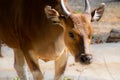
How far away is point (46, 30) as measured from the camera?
5.16 m

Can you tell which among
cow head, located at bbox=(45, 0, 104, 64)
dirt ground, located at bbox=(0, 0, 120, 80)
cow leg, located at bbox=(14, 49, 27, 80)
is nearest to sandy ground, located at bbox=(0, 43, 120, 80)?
dirt ground, located at bbox=(0, 0, 120, 80)

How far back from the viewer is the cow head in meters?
4.58

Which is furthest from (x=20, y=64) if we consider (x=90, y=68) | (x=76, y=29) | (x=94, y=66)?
(x=76, y=29)

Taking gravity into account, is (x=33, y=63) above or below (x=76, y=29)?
below

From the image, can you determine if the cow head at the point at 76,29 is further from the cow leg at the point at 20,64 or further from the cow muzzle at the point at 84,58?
the cow leg at the point at 20,64

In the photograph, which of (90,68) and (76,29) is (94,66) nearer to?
(90,68)

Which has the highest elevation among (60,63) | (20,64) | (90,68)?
(60,63)

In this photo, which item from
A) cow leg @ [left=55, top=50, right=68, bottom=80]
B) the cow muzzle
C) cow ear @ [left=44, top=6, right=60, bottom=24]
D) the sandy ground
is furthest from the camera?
the sandy ground

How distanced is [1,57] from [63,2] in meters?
3.37

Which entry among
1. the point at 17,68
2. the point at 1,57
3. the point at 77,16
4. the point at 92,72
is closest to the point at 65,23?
the point at 77,16

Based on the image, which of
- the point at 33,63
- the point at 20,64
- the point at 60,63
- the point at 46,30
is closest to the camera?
the point at 46,30

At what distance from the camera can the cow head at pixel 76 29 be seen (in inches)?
180

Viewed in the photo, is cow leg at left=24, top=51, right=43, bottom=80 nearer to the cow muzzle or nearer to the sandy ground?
the cow muzzle

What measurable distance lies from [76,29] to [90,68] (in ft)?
8.98
